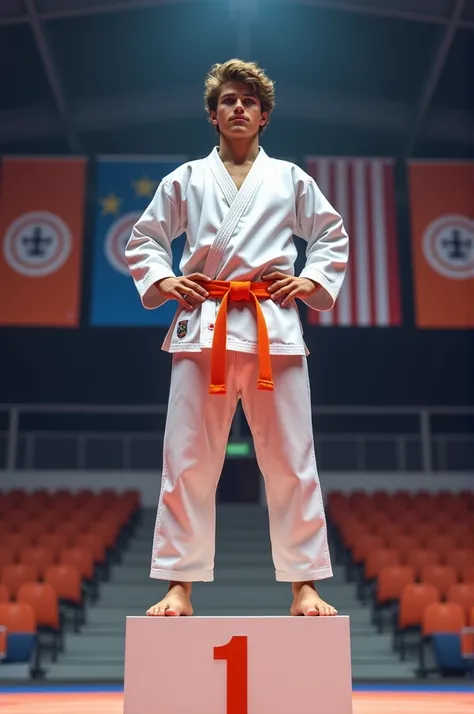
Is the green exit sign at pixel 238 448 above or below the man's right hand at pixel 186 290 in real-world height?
above

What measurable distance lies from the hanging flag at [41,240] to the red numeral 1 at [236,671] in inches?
274

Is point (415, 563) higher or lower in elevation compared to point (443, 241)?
lower

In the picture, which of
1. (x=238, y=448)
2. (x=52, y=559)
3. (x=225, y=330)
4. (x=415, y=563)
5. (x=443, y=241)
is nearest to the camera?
(x=225, y=330)

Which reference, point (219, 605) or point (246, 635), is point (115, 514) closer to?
point (219, 605)

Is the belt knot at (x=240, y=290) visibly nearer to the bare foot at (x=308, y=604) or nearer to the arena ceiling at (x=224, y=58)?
the bare foot at (x=308, y=604)

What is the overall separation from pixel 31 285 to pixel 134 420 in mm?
3290

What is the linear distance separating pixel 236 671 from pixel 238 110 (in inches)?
59.3

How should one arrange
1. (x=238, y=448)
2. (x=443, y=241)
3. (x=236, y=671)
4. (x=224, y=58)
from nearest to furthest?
(x=236, y=671)
(x=443, y=241)
(x=238, y=448)
(x=224, y=58)

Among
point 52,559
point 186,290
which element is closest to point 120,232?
point 52,559

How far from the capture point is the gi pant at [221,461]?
207cm

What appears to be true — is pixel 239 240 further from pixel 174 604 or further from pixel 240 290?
pixel 174 604

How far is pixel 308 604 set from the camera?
199cm

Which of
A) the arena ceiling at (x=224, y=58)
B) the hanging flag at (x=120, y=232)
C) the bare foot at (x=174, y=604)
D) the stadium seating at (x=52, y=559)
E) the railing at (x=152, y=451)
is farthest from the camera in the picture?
the railing at (x=152, y=451)

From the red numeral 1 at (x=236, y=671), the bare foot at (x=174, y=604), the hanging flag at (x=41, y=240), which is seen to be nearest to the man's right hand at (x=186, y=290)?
the bare foot at (x=174, y=604)
